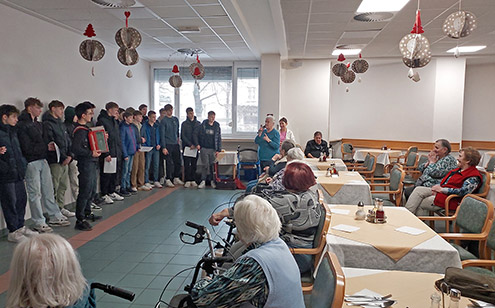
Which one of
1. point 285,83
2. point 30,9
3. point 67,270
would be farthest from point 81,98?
point 67,270

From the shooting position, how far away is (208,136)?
27.6ft

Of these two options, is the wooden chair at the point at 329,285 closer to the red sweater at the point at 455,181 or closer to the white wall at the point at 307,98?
the red sweater at the point at 455,181

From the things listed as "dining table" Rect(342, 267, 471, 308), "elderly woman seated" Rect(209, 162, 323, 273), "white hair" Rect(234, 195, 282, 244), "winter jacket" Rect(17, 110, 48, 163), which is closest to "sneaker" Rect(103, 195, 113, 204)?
"winter jacket" Rect(17, 110, 48, 163)

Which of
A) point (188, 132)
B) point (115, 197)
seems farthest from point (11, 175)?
point (188, 132)

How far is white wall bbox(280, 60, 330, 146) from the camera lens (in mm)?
10086

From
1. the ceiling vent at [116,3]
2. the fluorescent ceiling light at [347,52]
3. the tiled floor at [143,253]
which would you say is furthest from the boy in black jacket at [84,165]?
the fluorescent ceiling light at [347,52]

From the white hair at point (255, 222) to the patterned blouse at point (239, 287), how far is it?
165 millimetres

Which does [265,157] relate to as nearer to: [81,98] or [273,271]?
[81,98]

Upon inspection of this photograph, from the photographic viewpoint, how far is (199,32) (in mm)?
6758

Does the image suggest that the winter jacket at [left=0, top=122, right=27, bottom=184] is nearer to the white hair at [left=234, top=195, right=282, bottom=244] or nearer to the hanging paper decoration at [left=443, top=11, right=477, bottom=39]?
the white hair at [left=234, top=195, right=282, bottom=244]

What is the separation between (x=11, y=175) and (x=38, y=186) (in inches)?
19.6

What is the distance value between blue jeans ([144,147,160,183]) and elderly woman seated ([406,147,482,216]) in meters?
5.53

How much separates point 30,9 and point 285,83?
21.3 feet

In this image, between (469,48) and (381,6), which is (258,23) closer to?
(381,6)
